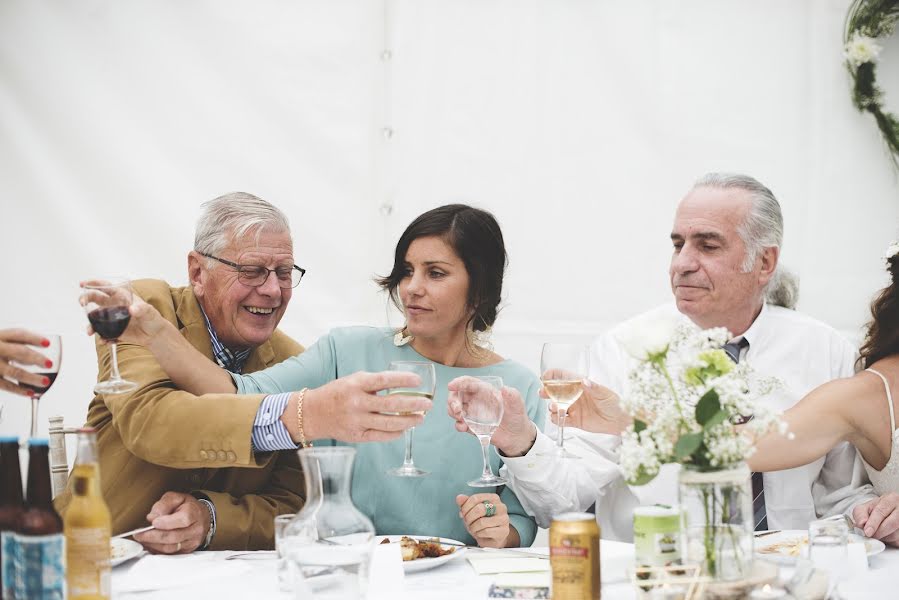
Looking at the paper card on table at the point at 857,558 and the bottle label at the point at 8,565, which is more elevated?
the bottle label at the point at 8,565

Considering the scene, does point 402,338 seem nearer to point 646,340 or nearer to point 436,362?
point 436,362

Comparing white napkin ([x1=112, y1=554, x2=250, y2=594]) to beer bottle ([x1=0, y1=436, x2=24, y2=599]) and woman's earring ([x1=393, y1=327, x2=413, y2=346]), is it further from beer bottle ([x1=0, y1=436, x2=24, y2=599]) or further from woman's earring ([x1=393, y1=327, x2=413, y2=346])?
woman's earring ([x1=393, y1=327, x2=413, y2=346])

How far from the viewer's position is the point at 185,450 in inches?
83.8

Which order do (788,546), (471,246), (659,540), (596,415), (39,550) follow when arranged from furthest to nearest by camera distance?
(471,246) → (596,415) → (788,546) → (659,540) → (39,550)

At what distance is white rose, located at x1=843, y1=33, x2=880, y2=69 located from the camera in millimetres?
→ 3537

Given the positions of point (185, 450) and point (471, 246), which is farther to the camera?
point (471, 246)

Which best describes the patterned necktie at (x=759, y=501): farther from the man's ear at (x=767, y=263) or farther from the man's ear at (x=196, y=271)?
the man's ear at (x=196, y=271)

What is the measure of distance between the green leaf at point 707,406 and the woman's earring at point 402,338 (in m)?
1.44

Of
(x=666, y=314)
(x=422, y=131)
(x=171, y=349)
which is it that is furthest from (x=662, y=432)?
(x=422, y=131)

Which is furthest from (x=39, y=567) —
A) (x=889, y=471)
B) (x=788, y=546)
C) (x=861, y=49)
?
(x=861, y=49)

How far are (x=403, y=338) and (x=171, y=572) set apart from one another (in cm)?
114

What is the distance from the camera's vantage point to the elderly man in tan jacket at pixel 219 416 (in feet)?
6.82

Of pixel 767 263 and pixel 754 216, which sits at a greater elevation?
pixel 754 216

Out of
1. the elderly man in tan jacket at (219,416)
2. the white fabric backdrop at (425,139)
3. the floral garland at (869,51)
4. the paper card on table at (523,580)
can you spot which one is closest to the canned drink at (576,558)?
the paper card on table at (523,580)
